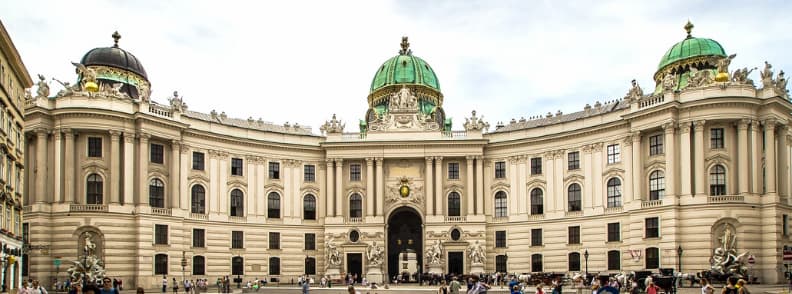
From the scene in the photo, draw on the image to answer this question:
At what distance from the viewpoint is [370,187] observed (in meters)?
78.9

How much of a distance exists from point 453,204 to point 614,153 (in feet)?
54.1

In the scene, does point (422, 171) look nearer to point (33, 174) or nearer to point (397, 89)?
point (397, 89)

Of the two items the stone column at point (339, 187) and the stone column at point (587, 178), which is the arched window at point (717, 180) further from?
the stone column at point (339, 187)

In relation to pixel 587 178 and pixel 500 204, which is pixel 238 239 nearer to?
pixel 500 204

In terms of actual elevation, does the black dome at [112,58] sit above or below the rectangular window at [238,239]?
above

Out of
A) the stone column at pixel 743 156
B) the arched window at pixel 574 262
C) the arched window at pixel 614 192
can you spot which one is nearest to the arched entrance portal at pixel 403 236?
the arched window at pixel 574 262

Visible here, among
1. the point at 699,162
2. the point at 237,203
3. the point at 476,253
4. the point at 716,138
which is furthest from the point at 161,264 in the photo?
the point at 716,138

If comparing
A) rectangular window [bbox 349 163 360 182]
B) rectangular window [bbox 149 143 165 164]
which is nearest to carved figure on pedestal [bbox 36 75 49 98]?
rectangular window [bbox 149 143 165 164]

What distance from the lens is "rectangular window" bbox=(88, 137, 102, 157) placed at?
6625 centimetres

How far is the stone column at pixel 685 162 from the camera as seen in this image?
210ft

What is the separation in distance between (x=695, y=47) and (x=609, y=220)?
54.4ft

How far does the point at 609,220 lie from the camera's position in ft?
233

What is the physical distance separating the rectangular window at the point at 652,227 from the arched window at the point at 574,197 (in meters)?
8.84

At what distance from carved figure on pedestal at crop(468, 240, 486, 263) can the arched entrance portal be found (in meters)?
6.61
